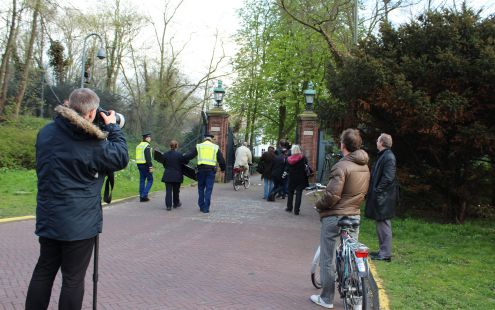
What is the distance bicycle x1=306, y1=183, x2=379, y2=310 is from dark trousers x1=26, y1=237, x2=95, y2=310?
2348 millimetres

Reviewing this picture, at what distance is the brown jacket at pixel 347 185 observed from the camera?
468 cm

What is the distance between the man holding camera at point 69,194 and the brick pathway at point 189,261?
4.44 ft

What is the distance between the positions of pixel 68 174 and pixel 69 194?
14 cm

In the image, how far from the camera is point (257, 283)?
5.84 metres

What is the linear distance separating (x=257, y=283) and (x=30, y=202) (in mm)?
7643

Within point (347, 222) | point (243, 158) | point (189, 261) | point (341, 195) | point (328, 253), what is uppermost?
point (243, 158)

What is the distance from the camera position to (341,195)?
15.6 ft

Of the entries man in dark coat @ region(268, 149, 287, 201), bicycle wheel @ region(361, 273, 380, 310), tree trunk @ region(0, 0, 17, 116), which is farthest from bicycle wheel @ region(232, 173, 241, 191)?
bicycle wheel @ region(361, 273, 380, 310)

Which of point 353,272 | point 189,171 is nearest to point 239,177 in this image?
point 189,171

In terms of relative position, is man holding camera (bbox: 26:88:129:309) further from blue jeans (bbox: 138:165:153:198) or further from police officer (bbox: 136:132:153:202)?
blue jeans (bbox: 138:165:153:198)

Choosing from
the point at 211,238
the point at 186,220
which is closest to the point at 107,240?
the point at 211,238

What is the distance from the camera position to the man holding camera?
3.30 m

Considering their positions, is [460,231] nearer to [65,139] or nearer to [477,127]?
[477,127]

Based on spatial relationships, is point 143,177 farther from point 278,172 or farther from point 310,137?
point 310,137
